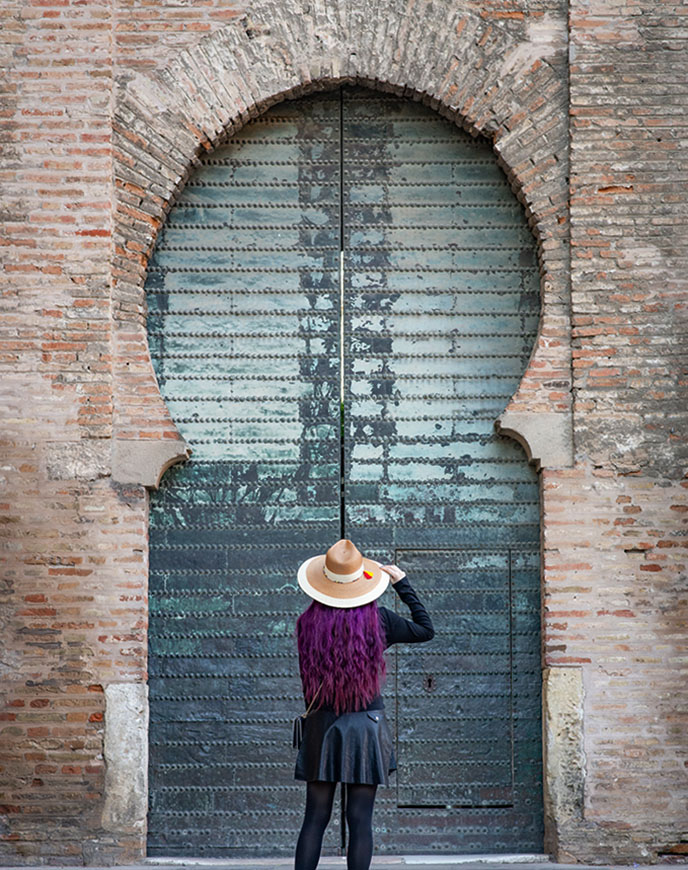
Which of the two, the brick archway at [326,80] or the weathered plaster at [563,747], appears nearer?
the weathered plaster at [563,747]

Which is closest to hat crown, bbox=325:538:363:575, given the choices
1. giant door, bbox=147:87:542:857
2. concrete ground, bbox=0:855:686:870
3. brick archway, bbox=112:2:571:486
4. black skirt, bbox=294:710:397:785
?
black skirt, bbox=294:710:397:785

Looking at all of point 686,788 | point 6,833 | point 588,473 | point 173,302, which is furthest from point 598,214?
point 6,833

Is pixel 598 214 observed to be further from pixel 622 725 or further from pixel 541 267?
pixel 622 725

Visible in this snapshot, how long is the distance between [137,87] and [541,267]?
8.35 ft

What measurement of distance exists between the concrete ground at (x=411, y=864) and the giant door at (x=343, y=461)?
12 cm

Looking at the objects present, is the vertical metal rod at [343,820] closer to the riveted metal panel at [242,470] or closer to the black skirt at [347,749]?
the riveted metal panel at [242,470]

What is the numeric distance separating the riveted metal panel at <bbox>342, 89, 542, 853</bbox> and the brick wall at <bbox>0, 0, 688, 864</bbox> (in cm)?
32

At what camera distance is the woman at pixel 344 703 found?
4.66 meters

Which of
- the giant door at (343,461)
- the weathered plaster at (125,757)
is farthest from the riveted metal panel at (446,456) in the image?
the weathered plaster at (125,757)

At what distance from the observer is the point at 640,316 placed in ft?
21.7

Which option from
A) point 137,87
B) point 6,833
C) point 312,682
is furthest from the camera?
point 137,87

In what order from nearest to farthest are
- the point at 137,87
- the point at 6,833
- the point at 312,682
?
1. the point at 312,682
2. the point at 6,833
3. the point at 137,87

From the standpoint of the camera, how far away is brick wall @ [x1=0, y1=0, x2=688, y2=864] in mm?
6355

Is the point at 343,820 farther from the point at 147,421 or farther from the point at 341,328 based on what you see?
the point at 341,328
